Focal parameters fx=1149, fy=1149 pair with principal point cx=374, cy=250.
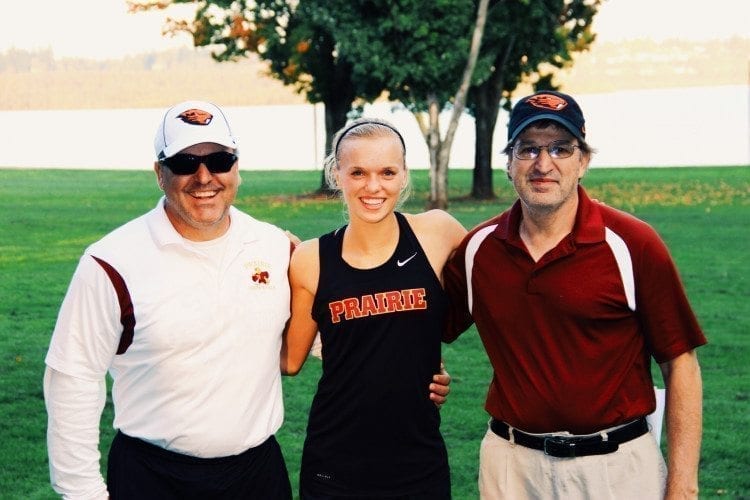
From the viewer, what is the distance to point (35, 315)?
13.1 meters

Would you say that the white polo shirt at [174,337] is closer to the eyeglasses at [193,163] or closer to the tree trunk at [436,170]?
the eyeglasses at [193,163]

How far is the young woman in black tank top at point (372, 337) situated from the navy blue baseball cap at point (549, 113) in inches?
19.5

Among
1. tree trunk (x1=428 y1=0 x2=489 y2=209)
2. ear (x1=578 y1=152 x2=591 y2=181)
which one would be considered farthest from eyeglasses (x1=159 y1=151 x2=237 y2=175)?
tree trunk (x1=428 y1=0 x2=489 y2=209)

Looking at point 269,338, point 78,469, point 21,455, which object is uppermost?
point 269,338

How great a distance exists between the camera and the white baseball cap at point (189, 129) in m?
4.05

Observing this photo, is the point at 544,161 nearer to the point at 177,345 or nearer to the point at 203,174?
the point at 203,174

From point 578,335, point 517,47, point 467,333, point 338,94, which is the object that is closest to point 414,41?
point 517,47

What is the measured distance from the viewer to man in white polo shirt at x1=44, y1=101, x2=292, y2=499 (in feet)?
12.8

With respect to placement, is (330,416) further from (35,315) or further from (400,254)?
(35,315)

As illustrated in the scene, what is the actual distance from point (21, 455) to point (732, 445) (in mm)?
4856

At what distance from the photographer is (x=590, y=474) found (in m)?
4.05

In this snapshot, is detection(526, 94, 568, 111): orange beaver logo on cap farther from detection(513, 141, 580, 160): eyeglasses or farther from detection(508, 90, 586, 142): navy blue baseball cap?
detection(513, 141, 580, 160): eyeglasses

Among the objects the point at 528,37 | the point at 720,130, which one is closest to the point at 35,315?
the point at 528,37

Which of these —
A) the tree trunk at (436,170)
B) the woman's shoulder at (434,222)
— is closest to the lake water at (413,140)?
the tree trunk at (436,170)
